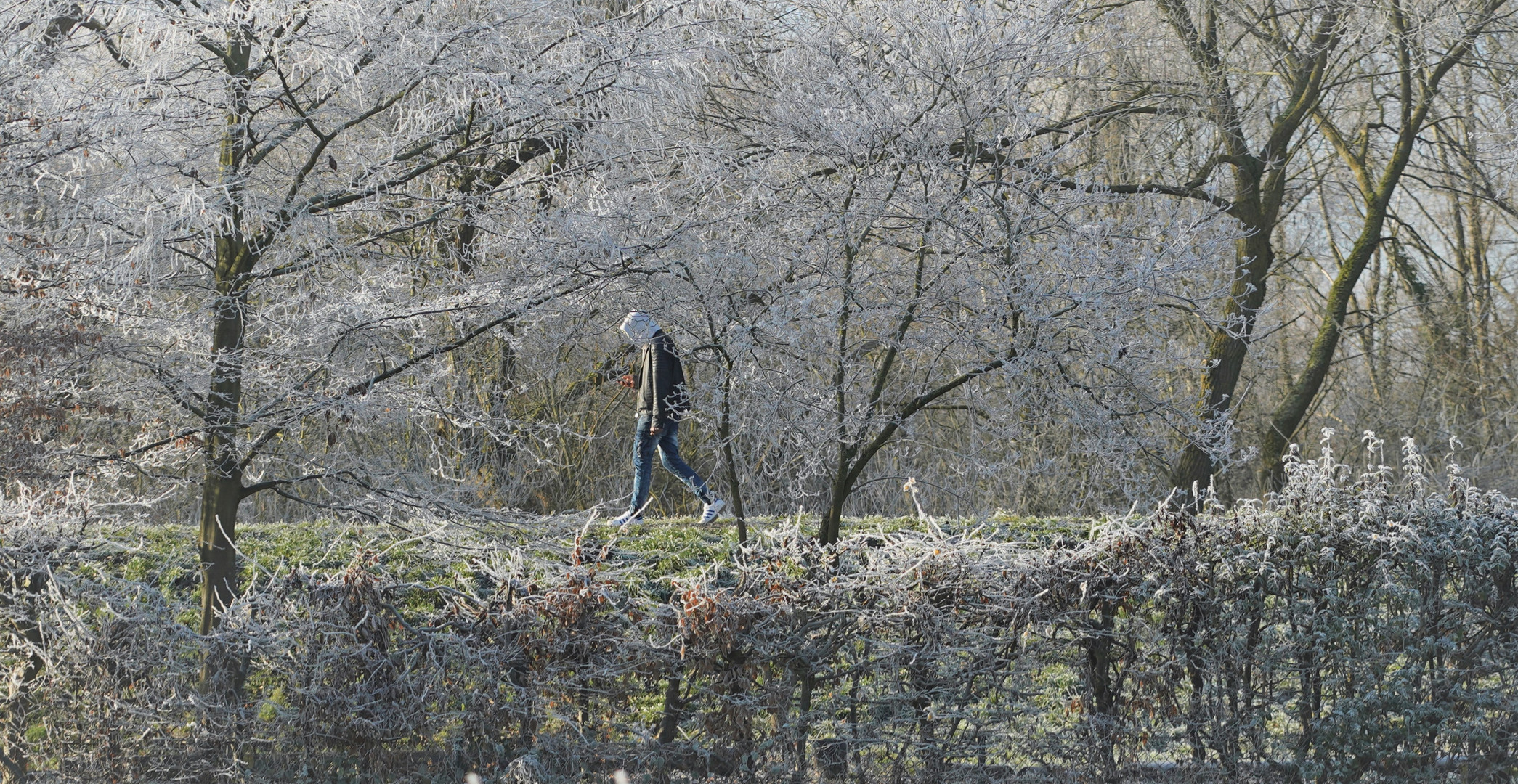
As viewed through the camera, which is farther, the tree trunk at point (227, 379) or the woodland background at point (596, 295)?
the tree trunk at point (227, 379)

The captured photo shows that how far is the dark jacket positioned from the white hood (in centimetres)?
9

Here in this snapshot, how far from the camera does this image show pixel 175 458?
652 centimetres

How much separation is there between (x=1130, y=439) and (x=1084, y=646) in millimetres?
1368

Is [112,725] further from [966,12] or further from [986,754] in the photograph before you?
[966,12]

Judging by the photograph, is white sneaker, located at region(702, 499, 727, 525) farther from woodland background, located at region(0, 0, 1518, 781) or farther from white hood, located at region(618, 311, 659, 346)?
white hood, located at region(618, 311, 659, 346)

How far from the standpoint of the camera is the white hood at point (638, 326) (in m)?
6.16

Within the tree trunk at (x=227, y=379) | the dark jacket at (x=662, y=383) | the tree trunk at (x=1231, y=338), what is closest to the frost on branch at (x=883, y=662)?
the tree trunk at (x=227, y=379)

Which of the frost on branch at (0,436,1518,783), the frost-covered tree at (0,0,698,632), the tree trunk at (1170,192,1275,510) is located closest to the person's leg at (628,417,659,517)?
the frost-covered tree at (0,0,698,632)

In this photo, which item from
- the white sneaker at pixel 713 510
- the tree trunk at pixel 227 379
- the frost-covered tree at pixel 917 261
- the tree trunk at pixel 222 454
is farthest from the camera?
the white sneaker at pixel 713 510

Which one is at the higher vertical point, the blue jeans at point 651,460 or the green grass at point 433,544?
the blue jeans at point 651,460

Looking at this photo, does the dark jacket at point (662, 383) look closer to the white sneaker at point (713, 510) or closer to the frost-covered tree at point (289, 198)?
the frost-covered tree at point (289, 198)

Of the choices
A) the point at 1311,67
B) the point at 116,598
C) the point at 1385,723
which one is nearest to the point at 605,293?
the point at 116,598

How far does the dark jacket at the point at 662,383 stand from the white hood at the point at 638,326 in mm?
92

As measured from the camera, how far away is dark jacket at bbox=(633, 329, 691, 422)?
6.41 metres
